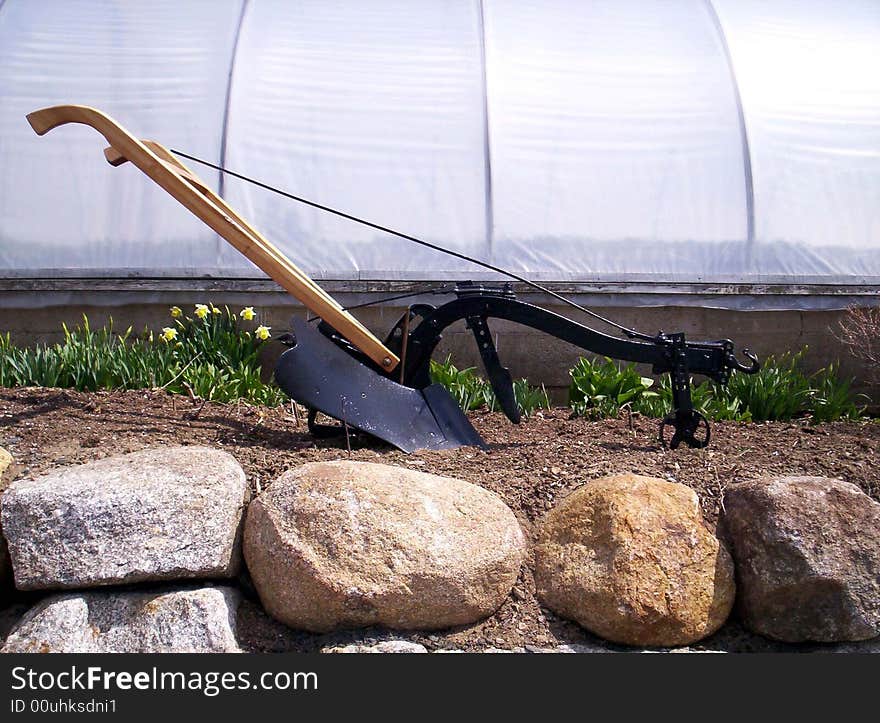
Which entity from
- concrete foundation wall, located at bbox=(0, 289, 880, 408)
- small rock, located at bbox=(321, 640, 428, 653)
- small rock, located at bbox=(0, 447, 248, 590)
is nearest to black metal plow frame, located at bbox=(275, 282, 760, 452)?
small rock, located at bbox=(0, 447, 248, 590)

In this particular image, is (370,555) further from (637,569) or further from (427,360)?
(427,360)

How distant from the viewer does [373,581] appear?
10.4 ft

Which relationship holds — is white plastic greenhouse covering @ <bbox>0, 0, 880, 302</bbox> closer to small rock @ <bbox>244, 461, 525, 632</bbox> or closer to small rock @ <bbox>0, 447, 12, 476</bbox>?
small rock @ <bbox>0, 447, 12, 476</bbox>

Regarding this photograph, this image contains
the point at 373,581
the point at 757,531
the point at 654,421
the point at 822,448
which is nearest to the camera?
the point at 373,581

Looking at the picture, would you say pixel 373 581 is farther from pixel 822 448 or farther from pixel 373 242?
pixel 373 242

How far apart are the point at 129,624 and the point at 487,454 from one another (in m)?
1.72

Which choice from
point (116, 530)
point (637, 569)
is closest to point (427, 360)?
point (637, 569)

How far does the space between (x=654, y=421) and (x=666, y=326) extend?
1438 millimetres

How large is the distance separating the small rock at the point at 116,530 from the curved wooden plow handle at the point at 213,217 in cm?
119

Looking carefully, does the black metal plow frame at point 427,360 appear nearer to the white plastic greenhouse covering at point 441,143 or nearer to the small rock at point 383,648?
the small rock at point 383,648

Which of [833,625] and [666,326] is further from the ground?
[666,326]

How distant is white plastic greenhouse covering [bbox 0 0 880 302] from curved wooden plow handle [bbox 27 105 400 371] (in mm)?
1971

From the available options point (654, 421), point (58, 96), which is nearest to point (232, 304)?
point (58, 96)

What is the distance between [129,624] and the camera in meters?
3.17
